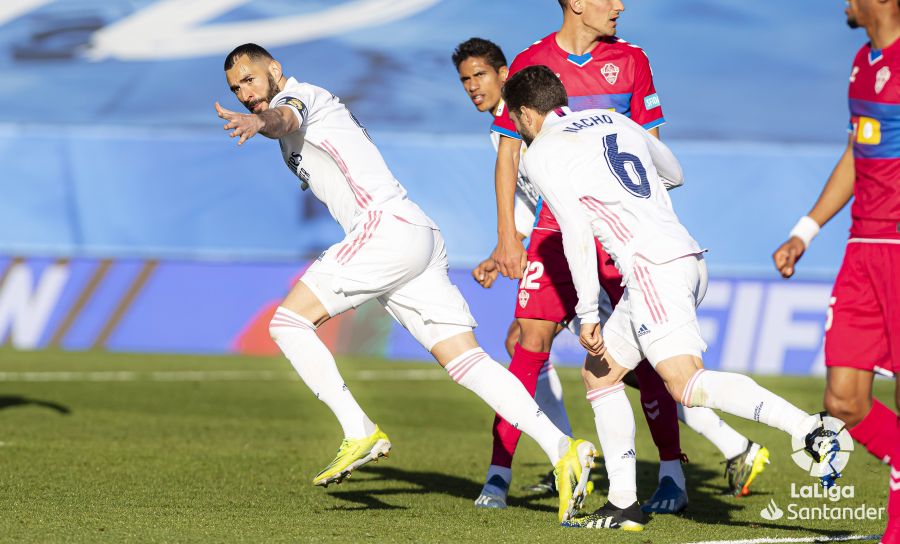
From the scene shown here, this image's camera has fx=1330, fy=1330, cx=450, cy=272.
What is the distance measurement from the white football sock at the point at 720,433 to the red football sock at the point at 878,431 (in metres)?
1.64

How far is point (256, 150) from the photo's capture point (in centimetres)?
1919

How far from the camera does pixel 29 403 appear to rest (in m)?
11.1

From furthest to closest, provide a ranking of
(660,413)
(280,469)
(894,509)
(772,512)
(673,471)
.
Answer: (280,469) → (660,413) → (673,471) → (772,512) → (894,509)

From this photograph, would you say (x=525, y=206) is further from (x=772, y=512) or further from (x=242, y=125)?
(x=242, y=125)

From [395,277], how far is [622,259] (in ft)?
3.97

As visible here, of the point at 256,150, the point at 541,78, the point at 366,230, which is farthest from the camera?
the point at 256,150

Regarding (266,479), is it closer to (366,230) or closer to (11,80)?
(366,230)

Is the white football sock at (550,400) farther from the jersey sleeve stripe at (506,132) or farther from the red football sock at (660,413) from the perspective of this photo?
the jersey sleeve stripe at (506,132)

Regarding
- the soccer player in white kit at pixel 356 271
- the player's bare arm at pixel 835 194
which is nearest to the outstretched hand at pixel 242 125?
the soccer player in white kit at pixel 356 271

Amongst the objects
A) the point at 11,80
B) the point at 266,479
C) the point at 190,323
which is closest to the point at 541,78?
the point at 266,479

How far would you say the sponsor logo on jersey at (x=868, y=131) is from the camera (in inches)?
199

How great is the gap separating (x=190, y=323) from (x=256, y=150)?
11.2 feet

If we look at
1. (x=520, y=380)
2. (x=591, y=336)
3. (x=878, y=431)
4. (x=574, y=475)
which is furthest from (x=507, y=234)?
(x=878, y=431)

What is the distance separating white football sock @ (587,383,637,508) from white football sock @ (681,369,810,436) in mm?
601
